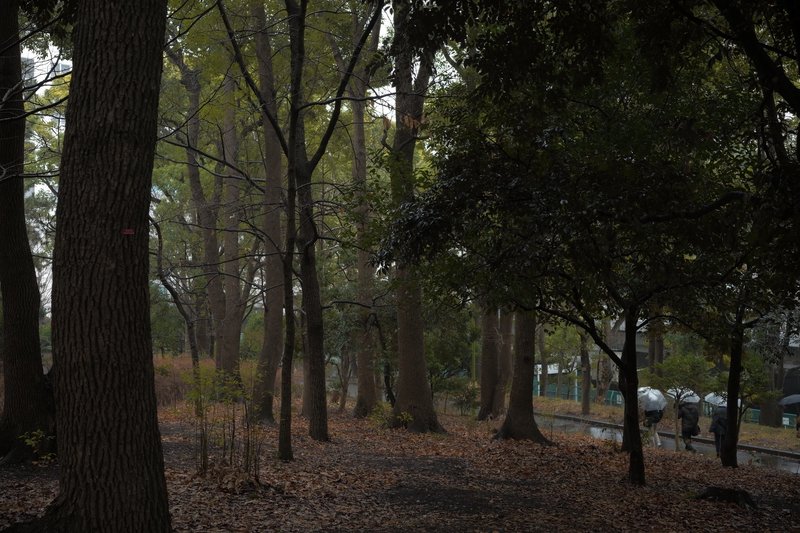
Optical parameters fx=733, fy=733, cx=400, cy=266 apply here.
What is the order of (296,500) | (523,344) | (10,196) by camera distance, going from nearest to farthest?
(296,500), (10,196), (523,344)

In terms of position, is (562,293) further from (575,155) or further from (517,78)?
(517,78)

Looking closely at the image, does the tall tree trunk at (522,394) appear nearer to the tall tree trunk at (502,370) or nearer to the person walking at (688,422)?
the person walking at (688,422)

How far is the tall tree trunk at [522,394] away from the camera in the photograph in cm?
1664

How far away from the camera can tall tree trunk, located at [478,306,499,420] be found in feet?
77.2

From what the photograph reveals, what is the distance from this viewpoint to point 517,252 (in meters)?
8.57

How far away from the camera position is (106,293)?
192 inches

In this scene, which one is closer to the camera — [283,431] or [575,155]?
[575,155]

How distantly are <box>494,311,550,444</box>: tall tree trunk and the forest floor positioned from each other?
0.99 metres

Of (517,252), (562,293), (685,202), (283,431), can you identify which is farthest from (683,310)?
(283,431)

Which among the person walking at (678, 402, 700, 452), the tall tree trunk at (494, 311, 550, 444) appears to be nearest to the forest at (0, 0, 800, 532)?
the tall tree trunk at (494, 311, 550, 444)

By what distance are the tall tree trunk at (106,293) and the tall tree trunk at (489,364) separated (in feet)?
60.6

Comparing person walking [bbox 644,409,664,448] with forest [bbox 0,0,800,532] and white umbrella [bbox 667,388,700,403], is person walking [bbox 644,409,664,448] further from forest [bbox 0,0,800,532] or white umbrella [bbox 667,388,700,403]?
forest [bbox 0,0,800,532]

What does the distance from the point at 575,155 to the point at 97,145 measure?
234 inches

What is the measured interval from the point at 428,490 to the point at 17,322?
567 centimetres
